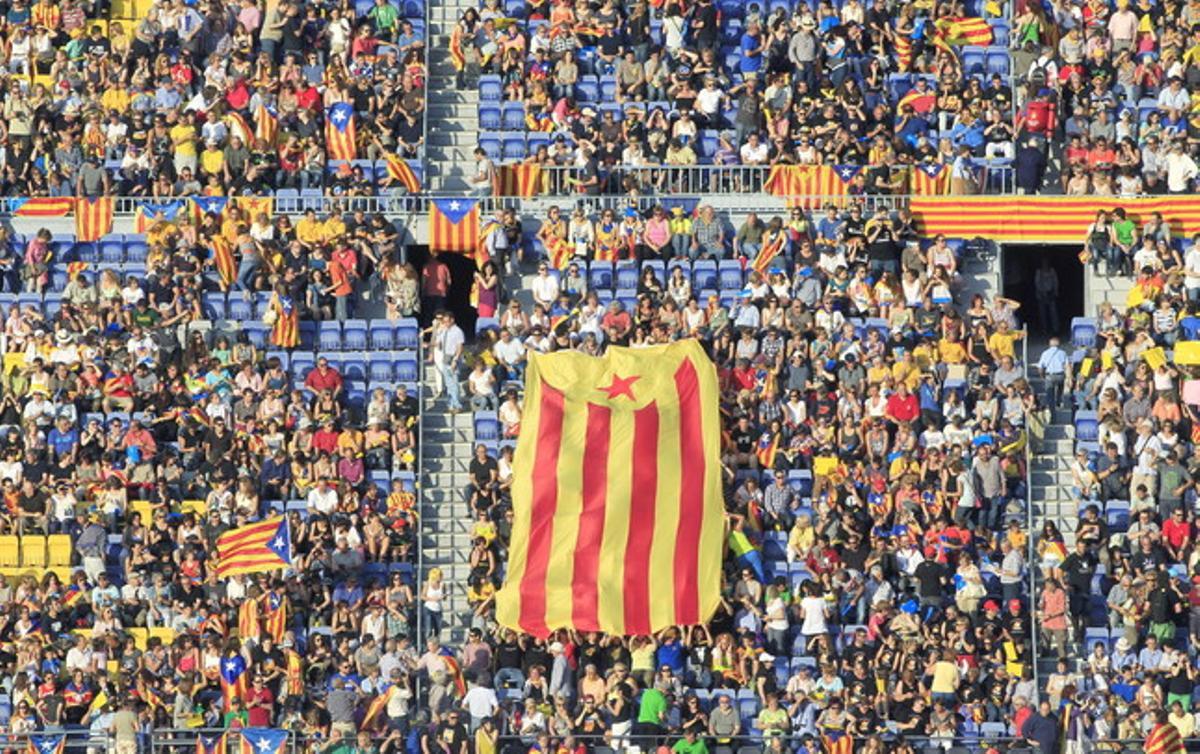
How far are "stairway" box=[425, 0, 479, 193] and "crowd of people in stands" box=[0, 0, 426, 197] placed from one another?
337 mm

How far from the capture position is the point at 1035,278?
49781mm

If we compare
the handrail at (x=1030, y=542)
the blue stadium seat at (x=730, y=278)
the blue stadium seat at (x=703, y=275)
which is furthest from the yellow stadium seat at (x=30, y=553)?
the handrail at (x=1030, y=542)

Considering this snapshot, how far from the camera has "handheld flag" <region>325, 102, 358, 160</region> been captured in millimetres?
49781

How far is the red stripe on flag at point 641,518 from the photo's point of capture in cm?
4434

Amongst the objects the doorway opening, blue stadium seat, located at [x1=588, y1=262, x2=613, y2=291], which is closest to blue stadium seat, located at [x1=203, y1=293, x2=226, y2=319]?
blue stadium seat, located at [x1=588, y1=262, x2=613, y2=291]

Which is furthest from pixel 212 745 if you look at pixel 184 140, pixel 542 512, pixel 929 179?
pixel 929 179

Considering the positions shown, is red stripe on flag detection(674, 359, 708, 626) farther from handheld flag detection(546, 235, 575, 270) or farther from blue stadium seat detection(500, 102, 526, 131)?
blue stadium seat detection(500, 102, 526, 131)

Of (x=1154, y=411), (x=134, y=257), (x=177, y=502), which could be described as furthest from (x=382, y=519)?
(x=1154, y=411)

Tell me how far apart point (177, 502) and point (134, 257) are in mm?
4519

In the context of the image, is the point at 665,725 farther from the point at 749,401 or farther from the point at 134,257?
the point at 134,257

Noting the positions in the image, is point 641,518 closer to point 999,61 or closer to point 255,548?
point 255,548

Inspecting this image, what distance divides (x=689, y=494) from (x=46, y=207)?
967 cm

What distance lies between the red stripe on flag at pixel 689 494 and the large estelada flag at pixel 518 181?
13.8ft

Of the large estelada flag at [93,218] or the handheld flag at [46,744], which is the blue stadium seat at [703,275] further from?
the handheld flag at [46,744]
